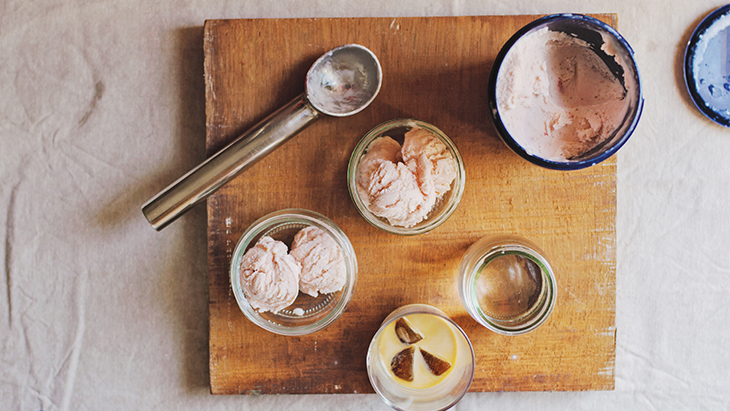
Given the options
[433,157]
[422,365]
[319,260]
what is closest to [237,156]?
[319,260]

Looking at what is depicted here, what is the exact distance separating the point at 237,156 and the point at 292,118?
11 cm

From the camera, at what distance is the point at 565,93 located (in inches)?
28.4

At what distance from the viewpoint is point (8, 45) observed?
86 cm

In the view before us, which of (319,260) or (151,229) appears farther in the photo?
(151,229)

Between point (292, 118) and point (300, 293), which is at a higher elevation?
point (292, 118)

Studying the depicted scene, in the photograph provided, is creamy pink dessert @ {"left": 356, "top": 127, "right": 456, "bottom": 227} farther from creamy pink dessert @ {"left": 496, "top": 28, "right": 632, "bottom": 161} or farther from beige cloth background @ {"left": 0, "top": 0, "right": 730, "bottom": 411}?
beige cloth background @ {"left": 0, "top": 0, "right": 730, "bottom": 411}

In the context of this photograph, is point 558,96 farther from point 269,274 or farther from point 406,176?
point 269,274

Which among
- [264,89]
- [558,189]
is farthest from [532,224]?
[264,89]

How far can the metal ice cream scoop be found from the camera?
2.44 feet

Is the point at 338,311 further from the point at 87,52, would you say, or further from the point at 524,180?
the point at 87,52

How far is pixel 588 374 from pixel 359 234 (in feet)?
1.53

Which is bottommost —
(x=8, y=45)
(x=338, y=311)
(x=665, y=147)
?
(x=338, y=311)

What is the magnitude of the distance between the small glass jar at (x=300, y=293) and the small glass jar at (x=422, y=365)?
90 mm

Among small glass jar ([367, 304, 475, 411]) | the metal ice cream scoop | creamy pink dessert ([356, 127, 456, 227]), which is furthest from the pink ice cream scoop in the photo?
small glass jar ([367, 304, 475, 411])
